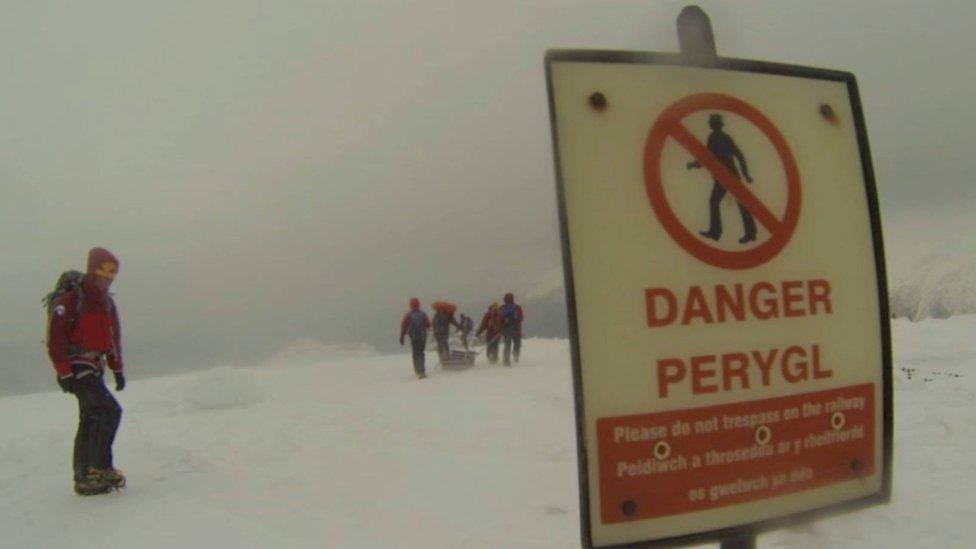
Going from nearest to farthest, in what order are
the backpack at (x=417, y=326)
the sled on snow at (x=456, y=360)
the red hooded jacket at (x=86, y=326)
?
the red hooded jacket at (x=86, y=326), the backpack at (x=417, y=326), the sled on snow at (x=456, y=360)

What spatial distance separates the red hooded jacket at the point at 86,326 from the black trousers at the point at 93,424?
0.17 m

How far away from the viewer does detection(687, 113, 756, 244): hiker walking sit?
127 cm

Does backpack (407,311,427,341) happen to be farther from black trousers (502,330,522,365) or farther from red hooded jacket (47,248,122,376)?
red hooded jacket (47,248,122,376)

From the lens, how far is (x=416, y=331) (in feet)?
49.9

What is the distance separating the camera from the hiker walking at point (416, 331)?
14.9m

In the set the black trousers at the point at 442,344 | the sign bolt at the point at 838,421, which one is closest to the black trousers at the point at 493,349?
the black trousers at the point at 442,344

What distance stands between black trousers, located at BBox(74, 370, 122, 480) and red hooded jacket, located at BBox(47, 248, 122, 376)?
0.17 meters

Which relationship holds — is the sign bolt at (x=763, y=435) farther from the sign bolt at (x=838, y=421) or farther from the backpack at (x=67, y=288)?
the backpack at (x=67, y=288)

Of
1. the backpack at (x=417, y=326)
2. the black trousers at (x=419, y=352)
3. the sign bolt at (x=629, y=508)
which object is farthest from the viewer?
the backpack at (x=417, y=326)

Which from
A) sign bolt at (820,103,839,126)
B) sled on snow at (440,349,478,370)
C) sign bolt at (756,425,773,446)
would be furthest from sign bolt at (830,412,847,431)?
sled on snow at (440,349,478,370)

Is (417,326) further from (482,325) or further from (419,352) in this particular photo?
(482,325)

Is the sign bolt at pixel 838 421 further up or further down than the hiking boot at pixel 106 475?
further up

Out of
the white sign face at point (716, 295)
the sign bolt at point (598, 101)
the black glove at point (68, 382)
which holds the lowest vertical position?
the black glove at point (68, 382)

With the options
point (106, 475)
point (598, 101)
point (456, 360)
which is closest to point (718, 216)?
point (598, 101)
